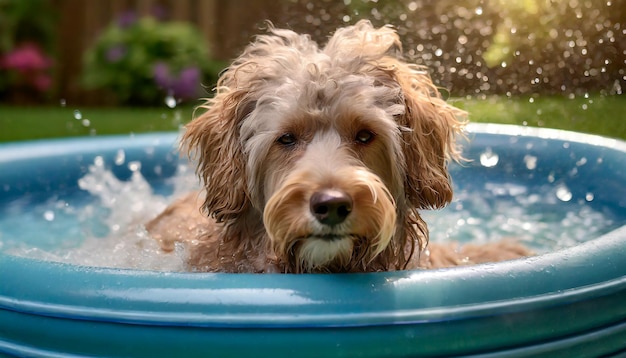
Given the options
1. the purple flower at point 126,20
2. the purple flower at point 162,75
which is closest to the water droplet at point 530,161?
the purple flower at point 162,75

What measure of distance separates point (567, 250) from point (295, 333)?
122 cm

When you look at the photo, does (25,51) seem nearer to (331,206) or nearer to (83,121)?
(83,121)

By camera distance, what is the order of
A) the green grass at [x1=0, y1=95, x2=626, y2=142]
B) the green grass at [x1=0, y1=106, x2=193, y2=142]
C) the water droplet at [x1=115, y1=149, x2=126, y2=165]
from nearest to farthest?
the water droplet at [x1=115, y1=149, x2=126, y2=165] → the green grass at [x1=0, y1=95, x2=626, y2=142] → the green grass at [x1=0, y1=106, x2=193, y2=142]

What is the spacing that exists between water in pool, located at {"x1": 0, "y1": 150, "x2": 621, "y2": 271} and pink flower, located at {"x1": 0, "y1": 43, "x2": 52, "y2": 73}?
32.7ft

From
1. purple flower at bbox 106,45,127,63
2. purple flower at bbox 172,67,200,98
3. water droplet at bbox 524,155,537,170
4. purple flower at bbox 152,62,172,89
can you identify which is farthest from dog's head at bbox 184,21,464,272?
purple flower at bbox 106,45,127,63

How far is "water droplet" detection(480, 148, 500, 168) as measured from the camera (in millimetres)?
6688

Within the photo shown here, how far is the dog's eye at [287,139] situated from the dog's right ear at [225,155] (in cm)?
30

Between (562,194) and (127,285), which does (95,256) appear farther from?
(562,194)

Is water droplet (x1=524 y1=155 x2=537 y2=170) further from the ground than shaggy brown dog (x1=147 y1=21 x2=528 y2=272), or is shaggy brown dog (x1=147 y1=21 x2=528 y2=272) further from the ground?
shaggy brown dog (x1=147 y1=21 x2=528 y2=272)

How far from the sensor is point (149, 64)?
15625 mm

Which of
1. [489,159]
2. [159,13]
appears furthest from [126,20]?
[489,159]

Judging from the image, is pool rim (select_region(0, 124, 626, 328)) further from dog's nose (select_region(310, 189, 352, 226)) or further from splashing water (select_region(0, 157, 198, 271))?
splashing water (select_region(0, 157, 198, 271))

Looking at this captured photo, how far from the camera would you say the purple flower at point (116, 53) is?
15591 millimetres

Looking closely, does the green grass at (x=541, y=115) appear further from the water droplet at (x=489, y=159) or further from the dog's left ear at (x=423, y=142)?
the dog's left ear at (x=423, y=142)
